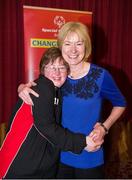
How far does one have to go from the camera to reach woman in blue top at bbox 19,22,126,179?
1.75 m

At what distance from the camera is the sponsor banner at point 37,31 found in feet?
11.9

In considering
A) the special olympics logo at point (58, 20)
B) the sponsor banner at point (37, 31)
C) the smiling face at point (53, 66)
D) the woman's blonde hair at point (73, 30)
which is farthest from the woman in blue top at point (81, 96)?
the special olympics logo at point (58, 20)

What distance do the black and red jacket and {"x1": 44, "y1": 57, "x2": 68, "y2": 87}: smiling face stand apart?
0.19 feet

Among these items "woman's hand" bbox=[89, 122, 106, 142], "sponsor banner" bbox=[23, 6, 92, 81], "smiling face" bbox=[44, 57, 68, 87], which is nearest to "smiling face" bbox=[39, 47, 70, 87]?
"smiling face" bbox=[44, 57, 68, 87]

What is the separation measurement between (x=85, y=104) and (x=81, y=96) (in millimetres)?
55

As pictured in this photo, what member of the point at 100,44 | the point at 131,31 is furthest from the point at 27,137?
the point at 131,31

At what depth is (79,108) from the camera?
174cm

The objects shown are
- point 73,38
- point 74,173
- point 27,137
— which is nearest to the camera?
point 27,137

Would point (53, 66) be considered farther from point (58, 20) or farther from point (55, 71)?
point (58, 20)

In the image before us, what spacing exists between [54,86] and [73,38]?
0.37m

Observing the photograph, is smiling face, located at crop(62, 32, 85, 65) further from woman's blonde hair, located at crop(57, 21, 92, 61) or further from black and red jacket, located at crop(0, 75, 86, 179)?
black and red jacket, located at crop(0, 75, 86, 179)

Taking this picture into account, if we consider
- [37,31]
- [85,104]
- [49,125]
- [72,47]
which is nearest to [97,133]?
[85,104]

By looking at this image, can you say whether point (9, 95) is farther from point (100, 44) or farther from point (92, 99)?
point (92, 99)

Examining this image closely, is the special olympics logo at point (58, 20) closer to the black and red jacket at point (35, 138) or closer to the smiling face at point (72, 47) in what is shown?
the smiling face at point (72, 47)
